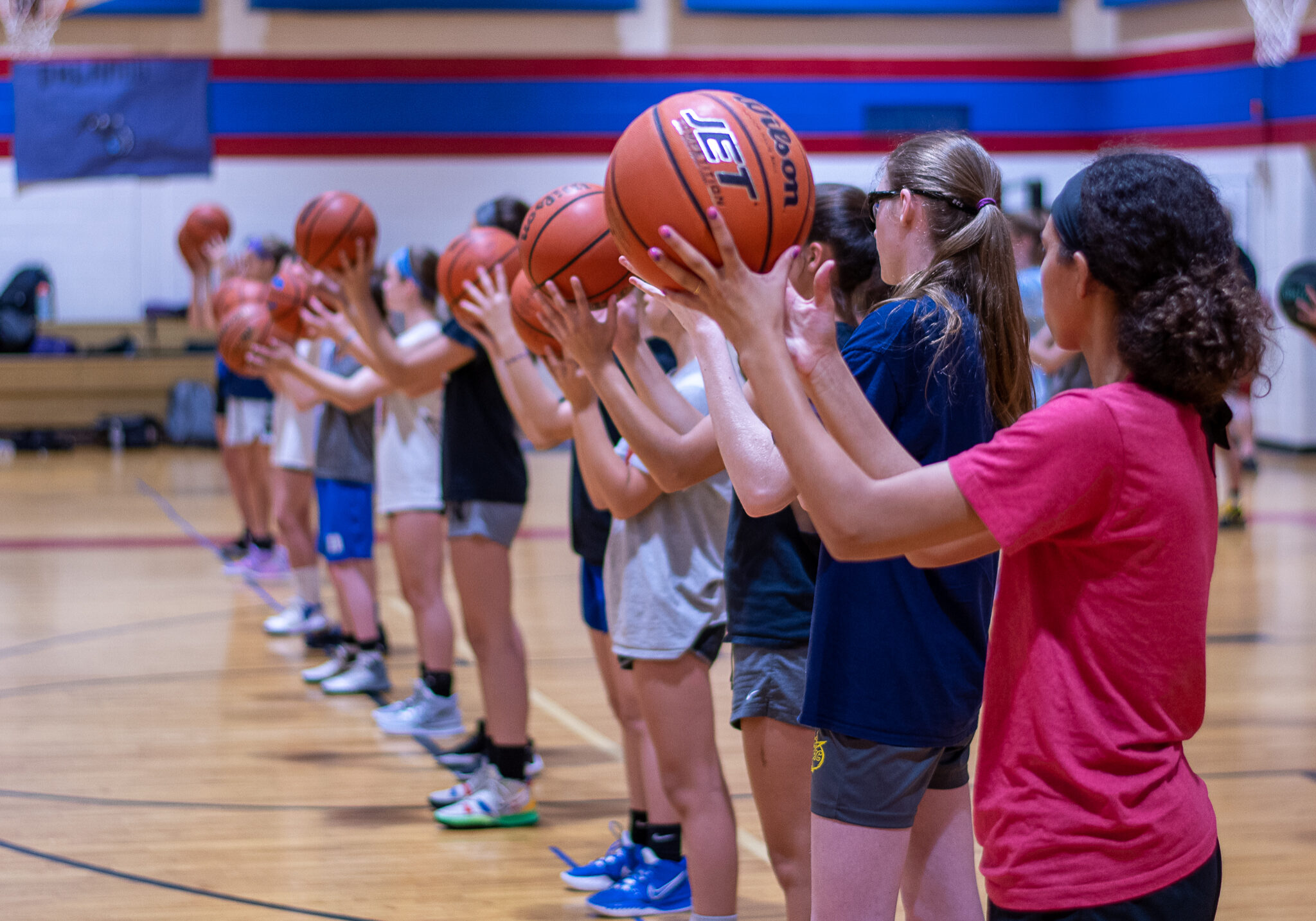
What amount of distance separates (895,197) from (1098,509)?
75 centimetres

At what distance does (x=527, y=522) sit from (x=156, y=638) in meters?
3.75

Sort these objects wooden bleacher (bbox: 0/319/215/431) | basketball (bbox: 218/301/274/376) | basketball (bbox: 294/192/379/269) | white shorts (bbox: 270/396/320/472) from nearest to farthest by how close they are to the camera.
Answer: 1. basketball (bbox: 294/192/379/269)
2. basketball (bbox: 218/301/274/376)
3. white shorts (bbox: 270/396/320/472)
4. wooden bleacher (bbox: 0/319/215/431)

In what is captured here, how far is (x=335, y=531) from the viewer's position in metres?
5.52

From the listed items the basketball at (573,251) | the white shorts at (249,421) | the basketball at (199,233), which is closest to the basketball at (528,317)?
the basketball at (573,251)

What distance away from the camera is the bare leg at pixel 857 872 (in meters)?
1.90

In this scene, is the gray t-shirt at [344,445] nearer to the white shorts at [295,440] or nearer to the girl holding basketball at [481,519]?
the white shorts at [295,440]

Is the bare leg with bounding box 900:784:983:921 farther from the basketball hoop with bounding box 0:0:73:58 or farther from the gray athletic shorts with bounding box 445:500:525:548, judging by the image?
the basketball hoop with bounding box 0:0:73:58

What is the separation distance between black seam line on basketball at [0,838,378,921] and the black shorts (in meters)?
2.18

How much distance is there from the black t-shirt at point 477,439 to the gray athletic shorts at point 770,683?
1835 millimetres

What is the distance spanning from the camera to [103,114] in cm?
1360

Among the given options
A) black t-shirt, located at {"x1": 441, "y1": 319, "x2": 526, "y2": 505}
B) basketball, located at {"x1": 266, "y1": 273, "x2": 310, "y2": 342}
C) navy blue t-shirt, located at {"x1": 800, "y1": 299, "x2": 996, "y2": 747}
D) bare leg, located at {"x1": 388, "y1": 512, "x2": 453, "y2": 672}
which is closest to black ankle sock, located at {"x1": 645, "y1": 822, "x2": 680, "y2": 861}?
black t-shirt, located at {"x1": 441, "y1": 319, "x2": 526, "y2": 505}

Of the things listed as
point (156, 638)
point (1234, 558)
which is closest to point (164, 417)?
point (156, 638)

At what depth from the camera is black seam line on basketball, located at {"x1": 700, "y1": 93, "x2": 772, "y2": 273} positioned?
1716mm

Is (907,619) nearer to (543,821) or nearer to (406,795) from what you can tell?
(543,821)
